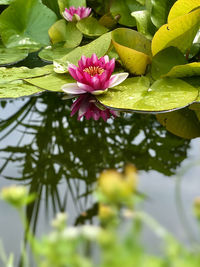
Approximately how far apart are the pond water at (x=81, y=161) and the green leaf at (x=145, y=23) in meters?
0.67

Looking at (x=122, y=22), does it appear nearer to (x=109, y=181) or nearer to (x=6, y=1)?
(x=6, y=1)

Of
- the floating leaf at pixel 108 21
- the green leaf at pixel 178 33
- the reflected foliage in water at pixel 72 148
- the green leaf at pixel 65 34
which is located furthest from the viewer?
the floating leaf at pixel 108 21

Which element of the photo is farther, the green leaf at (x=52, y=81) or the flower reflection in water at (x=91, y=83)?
the green leaf at (x=52, y=81)

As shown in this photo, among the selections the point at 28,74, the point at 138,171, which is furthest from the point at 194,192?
the point at 28,74

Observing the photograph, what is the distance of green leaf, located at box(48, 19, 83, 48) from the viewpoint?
8.17ft

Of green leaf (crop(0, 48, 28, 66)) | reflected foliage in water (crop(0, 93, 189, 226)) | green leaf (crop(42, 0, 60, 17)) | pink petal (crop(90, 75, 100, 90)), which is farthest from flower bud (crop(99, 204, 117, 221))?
green leaf (crop(42, 0, 60, 17))

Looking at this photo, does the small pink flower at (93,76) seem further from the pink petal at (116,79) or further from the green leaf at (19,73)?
the green leaf at (19,73)

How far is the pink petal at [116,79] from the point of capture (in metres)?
1.85

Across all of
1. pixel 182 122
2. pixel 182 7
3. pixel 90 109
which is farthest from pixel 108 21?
pixel 182 122

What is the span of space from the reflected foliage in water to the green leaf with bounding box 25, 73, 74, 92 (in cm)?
16

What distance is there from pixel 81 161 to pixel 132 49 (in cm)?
73

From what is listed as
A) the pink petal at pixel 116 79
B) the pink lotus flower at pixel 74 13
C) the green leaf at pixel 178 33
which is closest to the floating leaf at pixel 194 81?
the green leaf at pixel 178 33

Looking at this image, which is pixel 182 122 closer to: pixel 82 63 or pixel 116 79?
pixel 116 79

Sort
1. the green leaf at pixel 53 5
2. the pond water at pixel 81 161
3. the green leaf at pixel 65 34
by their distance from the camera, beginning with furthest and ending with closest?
the green leaf at pixel 53 5 → the green leaf at pixel 65 34 → the pond water at pixel 81 161
